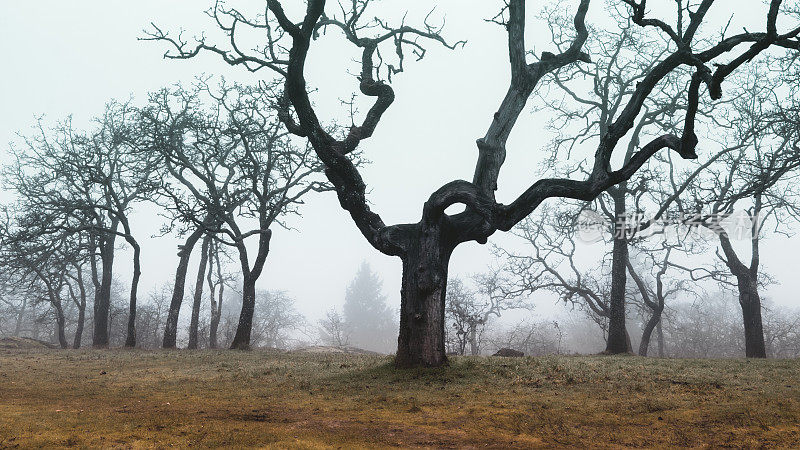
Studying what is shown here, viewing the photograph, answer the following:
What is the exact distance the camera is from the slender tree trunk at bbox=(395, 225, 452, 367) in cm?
722

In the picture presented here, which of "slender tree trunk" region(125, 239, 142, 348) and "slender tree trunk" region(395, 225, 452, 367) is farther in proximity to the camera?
"slender tree trunk" region(125, 239, 142, 348)

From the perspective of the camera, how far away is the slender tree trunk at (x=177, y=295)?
18.3 m

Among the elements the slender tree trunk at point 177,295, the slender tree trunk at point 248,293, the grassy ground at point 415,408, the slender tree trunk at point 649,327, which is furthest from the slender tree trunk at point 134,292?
the slender tree trunk at point 649,327

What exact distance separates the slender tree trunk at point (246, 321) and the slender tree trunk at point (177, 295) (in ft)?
12.2

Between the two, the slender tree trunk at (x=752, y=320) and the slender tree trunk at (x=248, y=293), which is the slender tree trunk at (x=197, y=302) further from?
the slender tree trunk at (x=752, y=320)

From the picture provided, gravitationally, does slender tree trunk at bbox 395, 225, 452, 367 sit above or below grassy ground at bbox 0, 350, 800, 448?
above

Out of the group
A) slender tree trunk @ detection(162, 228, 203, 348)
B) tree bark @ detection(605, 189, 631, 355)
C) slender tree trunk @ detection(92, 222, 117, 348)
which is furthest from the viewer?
slender tree trunk @ detection(92, 222, 117, 348)

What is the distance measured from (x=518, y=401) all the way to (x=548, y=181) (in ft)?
14.3

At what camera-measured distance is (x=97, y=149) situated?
62.8 ft

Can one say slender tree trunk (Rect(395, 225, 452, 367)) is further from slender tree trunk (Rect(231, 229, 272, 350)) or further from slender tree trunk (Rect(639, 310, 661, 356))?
slender tree trunk (Rect(639, 310, 661, 356))

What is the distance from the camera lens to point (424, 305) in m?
Answer: 7.32

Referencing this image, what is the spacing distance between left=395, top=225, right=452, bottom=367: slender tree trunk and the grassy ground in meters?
0.36

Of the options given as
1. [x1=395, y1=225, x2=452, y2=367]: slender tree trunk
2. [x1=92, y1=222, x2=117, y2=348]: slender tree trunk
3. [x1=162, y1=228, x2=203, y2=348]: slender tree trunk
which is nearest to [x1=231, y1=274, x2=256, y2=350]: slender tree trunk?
[x1=162, y1=228, x2=203, y2=348]: slender tree trunk

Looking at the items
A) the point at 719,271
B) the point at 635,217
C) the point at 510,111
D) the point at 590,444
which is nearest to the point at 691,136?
the point at 510,111
